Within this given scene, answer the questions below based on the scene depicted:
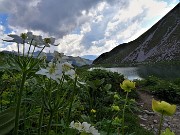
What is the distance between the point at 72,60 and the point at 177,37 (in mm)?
129505

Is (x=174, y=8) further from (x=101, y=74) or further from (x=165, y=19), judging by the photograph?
(x=101, y=74)

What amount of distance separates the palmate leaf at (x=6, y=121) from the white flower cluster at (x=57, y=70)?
0.28 m

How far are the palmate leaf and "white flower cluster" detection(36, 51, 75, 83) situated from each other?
11.2 inches

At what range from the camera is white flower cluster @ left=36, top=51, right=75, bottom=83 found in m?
1.49

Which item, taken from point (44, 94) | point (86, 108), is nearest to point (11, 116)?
point (44, 94)

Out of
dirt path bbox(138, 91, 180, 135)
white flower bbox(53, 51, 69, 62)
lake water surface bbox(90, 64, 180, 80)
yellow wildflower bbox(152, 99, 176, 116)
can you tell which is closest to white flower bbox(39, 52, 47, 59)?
white flower bbox(53, 51, 69, 62)

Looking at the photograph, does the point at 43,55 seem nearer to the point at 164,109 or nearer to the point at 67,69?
the point at 67,69

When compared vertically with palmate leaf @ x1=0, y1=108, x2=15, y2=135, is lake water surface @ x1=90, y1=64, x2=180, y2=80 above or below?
below

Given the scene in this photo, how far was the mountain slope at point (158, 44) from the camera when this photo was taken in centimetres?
12050

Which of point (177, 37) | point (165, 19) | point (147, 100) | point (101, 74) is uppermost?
point (165, 19)

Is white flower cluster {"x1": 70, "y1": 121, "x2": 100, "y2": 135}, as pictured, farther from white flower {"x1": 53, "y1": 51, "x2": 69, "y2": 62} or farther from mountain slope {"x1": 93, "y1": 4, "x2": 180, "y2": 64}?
mountain slope {"x1": 93, "y1": 4, "x2": 180, "y2": 64}

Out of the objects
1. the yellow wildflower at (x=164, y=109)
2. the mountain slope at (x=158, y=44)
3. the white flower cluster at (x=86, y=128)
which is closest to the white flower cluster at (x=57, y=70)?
the white flower cluster at (x=86, y=128)

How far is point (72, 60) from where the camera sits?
1.71 meters

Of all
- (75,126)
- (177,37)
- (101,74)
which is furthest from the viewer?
(177,37)
